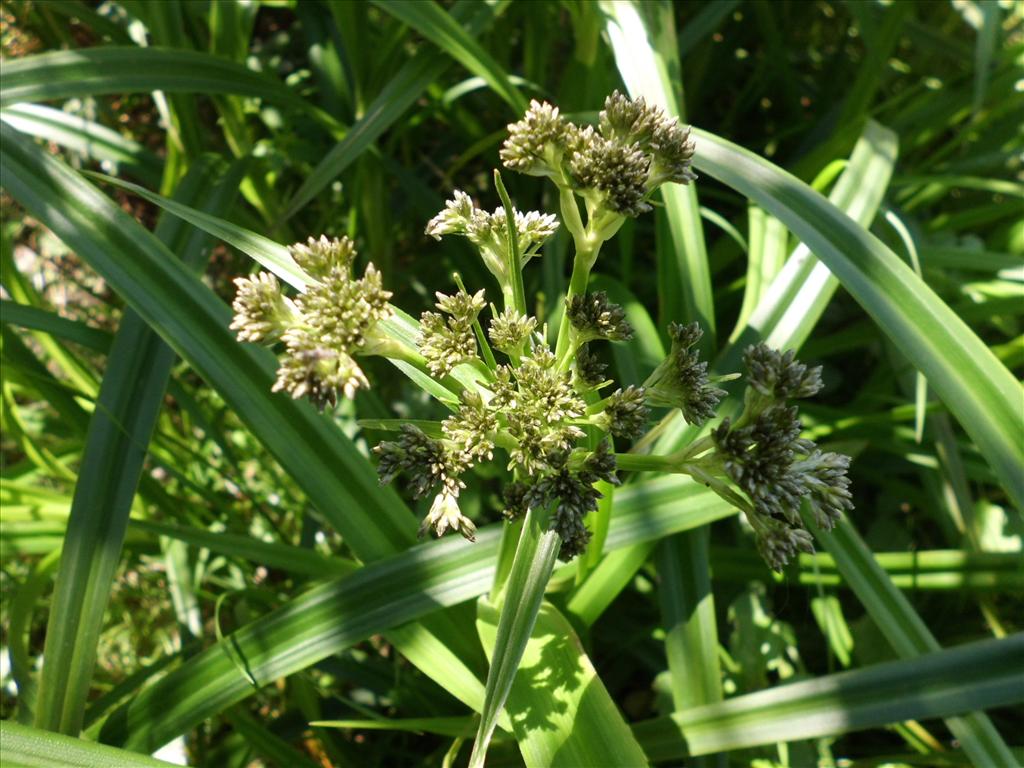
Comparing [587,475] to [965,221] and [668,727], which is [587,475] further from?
[965,221]

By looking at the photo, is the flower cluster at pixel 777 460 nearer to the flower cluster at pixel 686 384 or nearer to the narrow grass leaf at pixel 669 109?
the flower cluster at pixel 686 384

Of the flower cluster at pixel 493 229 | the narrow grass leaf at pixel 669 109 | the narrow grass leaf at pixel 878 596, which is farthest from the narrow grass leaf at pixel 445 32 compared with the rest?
the narrow grass leaf at pixel 878 596

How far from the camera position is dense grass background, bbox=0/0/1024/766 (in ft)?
4.74

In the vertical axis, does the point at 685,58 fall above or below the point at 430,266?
above

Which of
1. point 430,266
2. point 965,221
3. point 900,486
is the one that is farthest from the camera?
point 430,266

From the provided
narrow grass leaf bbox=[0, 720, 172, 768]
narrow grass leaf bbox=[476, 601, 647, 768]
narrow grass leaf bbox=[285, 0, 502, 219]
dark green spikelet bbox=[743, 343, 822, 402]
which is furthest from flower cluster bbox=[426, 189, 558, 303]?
narrow grass leaf bbox=[0, 720, 172, 768]

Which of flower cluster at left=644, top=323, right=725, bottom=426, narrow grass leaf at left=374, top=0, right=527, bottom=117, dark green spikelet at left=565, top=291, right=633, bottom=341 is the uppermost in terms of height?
narrow grass leaf at left=374, top=0, right=527, bottom=117

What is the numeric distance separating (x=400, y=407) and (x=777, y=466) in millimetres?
1547

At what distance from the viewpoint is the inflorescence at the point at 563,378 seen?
1.00 metres

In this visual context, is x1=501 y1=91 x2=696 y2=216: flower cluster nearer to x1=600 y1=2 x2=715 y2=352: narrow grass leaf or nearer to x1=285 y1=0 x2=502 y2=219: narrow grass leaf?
x1=600 y1=2 x2=715 y2=352: narrow grass leaf

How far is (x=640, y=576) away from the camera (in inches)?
83.4

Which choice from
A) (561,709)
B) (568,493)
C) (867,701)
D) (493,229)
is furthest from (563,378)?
(867,701)

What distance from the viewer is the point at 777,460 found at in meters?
1.01

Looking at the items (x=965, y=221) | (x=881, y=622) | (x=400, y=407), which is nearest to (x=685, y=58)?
(x=965, y=221)
